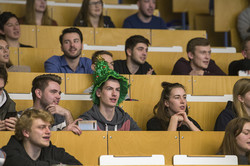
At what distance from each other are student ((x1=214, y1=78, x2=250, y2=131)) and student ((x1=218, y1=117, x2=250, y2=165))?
0.58 meters

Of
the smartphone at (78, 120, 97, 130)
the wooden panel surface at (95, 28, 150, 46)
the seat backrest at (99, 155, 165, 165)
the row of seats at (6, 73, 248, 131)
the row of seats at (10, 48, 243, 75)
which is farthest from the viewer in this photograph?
the wooden panel surface at (95, 28, 150, 46)

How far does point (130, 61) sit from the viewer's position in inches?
201

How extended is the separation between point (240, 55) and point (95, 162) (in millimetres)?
2514

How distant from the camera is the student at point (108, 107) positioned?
3.96 meters

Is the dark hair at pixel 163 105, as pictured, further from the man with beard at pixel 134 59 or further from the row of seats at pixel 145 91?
the man with beard at pixel 134 59

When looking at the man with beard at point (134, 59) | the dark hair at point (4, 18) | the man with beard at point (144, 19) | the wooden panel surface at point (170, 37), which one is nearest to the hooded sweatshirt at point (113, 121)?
the man with beard at point (134, 59)

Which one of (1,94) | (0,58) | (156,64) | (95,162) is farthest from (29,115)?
(156,64)

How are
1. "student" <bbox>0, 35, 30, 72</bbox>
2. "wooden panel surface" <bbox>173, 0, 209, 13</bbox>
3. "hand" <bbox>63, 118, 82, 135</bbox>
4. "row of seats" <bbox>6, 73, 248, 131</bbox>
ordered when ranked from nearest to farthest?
"hand" <bbox>63, 118, 82, 135</bbox>
"row of seats" <bbox>6, 73, 248, 131</bbox>
"student" <bbox>0, 35, 30, 72</bbox>
"wooden panel surface" <bbox>173, 0, 209, 13</bbox>

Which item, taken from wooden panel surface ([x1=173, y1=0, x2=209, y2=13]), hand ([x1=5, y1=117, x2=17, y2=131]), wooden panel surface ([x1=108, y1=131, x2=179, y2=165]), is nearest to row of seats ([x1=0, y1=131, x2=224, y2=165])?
wooden panel surface ([x1=108, y1=131, x2=179, y2=165])

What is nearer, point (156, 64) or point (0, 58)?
point (0, 58)

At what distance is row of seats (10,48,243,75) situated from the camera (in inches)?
202

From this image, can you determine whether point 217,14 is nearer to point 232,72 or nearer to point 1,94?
point 232,72

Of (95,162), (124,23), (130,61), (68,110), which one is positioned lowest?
(95,162)

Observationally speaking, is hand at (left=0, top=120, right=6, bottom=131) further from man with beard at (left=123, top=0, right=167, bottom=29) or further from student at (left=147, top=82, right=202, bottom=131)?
man with beard at (left=123, top=0, right=167, bottom=29)
